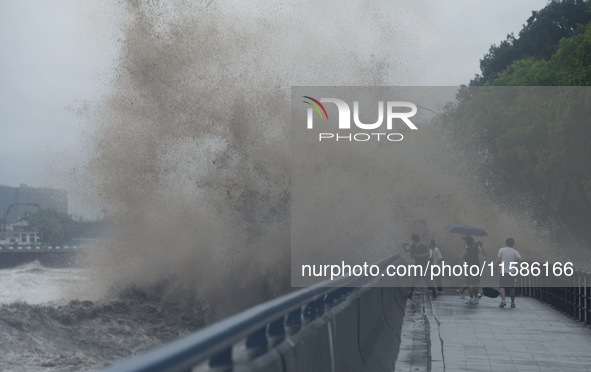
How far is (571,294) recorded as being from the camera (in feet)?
71.4

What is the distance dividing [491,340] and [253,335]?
1150cm

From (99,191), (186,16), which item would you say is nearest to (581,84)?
(186,16)

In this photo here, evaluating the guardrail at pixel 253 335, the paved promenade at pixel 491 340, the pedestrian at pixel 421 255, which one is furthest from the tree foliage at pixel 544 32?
the guardrail at pixel 253 335

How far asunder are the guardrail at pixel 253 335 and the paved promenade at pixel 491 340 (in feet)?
8.02

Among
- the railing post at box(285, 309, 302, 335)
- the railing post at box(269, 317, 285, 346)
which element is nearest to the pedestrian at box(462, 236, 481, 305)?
the railing post at box(285, 309, 302, 335)

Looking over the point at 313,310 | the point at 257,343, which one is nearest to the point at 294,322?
the point at 313,310

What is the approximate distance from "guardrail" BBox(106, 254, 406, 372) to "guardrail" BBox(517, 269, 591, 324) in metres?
8.88

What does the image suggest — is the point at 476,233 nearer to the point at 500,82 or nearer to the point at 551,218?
the point at 551,218

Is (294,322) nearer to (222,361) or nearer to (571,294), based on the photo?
(222,361)

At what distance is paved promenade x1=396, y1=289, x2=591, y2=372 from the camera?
42.4 ft

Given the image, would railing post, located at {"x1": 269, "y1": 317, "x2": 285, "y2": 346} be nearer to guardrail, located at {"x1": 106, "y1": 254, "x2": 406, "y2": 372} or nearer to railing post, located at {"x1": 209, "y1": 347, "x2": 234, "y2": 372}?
guardrail, located at {"x1": 106, "y1": 254, "x2": 406, "y2": 372}

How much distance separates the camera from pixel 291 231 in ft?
165

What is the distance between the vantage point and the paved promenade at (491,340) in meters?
12.9

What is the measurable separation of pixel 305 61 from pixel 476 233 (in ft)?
60.6
